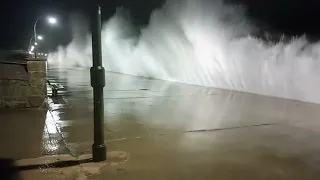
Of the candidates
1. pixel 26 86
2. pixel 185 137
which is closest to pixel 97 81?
pixel 185 137

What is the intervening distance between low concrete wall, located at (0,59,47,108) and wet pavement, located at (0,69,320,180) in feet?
1.72

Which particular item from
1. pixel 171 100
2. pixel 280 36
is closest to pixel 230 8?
pixel 280 36

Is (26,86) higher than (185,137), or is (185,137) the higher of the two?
(26,86)

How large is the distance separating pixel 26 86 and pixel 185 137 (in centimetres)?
536

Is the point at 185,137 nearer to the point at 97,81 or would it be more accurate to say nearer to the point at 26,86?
the point at 97,81

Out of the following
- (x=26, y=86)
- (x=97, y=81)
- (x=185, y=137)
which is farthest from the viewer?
(x=26, y=86)

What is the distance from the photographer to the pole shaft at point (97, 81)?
5199mm

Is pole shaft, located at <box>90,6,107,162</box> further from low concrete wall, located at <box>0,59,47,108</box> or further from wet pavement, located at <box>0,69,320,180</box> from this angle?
low concrete wall, located at <box>0,59,47,108</box>

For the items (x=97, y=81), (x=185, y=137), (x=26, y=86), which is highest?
(x=97, y=81)

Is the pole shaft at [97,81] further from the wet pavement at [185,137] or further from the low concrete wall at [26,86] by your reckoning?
the low concrete wall at [26,86]

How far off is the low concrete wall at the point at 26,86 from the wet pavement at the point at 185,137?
523mm

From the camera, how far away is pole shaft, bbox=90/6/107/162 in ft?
17.1

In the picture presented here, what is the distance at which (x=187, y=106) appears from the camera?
37.4ft

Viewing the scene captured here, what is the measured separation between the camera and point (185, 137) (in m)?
7.08
